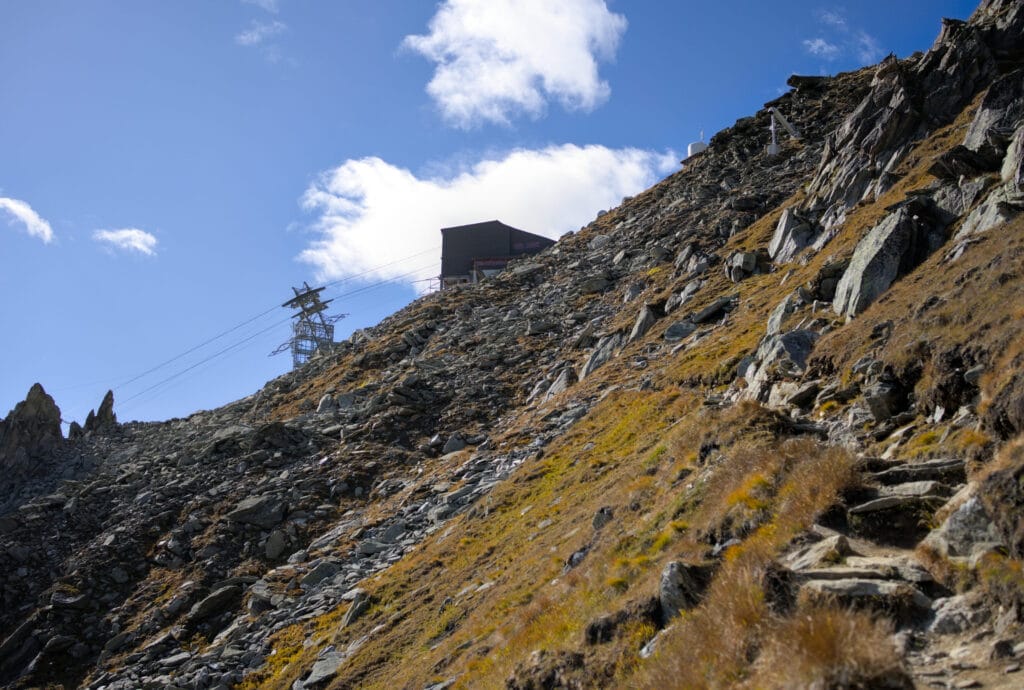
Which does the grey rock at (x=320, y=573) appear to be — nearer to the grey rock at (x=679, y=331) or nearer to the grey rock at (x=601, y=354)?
the grey rock at (x=601, y=354)

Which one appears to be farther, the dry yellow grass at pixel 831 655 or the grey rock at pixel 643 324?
the grey rock at pixel 643 324

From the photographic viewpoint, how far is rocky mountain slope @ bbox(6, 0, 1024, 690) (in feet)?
25.1

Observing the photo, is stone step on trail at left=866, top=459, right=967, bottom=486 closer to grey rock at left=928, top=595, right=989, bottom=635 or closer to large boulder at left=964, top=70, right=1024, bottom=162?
grey rock at left=928, top=595, right=989, bottom=635

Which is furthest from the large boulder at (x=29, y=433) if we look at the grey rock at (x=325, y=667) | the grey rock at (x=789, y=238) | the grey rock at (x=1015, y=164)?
the grey rock at (x=1015, y=164)

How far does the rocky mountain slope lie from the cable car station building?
27.8m

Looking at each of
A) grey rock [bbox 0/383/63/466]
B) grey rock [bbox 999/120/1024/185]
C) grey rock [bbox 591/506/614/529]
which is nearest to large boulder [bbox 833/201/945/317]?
grey rock [bbox 999/120/1024/185]

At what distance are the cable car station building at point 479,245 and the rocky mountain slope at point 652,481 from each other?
2783cm

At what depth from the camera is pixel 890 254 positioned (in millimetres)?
17734

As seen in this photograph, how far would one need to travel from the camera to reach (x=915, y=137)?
29.0m

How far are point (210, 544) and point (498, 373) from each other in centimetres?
1648

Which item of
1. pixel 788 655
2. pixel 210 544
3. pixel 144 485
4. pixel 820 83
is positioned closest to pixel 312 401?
pixel 144 485

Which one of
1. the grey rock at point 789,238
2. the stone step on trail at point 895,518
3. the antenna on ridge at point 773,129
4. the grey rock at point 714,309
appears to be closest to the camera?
the stone step on trail at point 895,518

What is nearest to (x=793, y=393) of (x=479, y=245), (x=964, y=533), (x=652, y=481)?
(x=652, y=481)

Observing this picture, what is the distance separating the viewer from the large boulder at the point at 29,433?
154 feet
